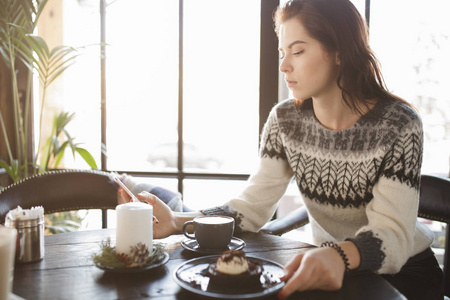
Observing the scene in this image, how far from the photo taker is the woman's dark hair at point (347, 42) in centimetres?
130

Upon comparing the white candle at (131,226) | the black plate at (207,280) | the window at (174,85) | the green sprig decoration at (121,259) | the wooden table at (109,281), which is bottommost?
the wooden table at (109,281)

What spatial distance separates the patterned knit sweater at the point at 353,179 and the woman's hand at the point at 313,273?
0.39 ft

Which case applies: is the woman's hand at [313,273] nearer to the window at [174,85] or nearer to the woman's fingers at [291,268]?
the woman's fingers at [291,268]

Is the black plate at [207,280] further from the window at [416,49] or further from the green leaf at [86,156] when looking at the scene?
the window at [416,49]

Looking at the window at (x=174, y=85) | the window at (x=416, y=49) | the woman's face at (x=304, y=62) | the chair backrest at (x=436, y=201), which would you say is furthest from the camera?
the window at (x=174, y=85)

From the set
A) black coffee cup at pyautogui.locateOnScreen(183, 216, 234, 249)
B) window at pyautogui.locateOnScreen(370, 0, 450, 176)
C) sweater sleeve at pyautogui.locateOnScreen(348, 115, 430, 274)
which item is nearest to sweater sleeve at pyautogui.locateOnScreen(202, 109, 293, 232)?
black coffee cup at pyautogui.locateOnScreen(183, 216, 234, 249)

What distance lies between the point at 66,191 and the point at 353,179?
1.01 metres

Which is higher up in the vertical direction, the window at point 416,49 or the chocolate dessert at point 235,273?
the window at point 416,49

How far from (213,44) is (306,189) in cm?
114

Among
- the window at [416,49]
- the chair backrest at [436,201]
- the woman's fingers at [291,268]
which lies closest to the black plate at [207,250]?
the woman's fingers at [291,268]

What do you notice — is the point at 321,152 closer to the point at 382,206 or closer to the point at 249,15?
the point at 382,206

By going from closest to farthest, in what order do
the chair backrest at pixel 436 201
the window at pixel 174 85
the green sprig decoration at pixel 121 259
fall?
the green sprig decoration at pixel 121 259, the chair backrest at pixel 436 201, the window at pixel 174 85

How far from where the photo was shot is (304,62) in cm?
130

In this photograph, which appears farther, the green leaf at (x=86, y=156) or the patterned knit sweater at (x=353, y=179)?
the green leaf at (x=86, y=156)
